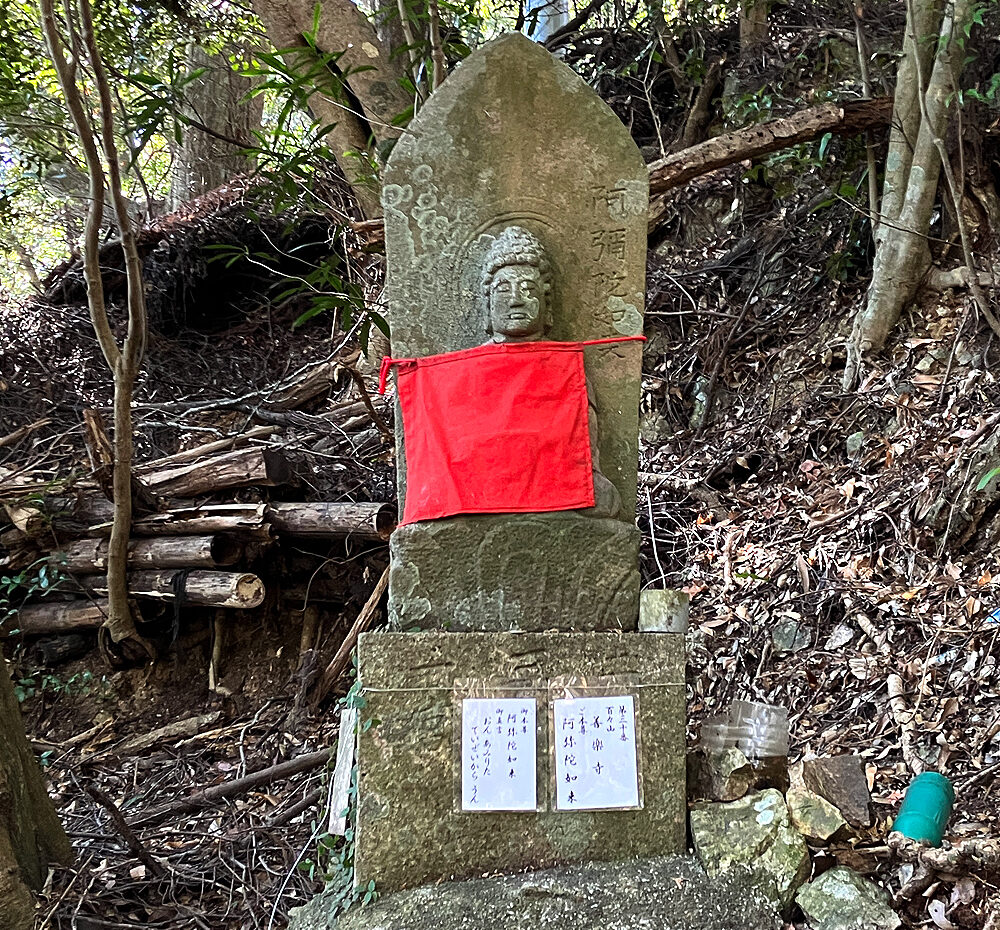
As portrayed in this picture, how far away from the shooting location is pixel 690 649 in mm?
4230

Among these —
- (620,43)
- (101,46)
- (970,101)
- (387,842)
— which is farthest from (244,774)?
(620,43)

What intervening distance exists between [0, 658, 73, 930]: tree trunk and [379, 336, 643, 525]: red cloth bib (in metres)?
1.55

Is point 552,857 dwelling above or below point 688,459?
below

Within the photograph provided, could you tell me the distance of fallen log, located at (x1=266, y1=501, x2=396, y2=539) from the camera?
4.53 meters

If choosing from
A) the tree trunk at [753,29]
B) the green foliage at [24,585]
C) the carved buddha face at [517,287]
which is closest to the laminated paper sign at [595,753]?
the carved buddha face at [517,287]

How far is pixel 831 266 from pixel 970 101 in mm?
1223

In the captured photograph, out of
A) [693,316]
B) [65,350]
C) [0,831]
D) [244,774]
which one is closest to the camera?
[0,831]

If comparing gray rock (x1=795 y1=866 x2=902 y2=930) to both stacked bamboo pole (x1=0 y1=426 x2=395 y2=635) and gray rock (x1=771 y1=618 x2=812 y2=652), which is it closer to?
gray rock (x1=771 y1=618 x2=812 y2=652)

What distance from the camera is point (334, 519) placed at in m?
4.59

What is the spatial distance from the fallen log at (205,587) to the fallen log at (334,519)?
0.36 metres

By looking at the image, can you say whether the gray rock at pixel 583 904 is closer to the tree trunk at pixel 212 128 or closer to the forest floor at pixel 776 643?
the forest floor at pixel 776 643

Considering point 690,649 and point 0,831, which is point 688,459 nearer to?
point 690,649

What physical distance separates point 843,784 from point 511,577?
1.24m

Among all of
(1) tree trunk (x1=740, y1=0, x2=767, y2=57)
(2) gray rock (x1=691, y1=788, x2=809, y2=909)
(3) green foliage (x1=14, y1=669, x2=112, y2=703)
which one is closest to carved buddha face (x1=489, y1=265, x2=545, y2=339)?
(2) gray rock (x1=691, y1=788, x2=809, y2=909)
